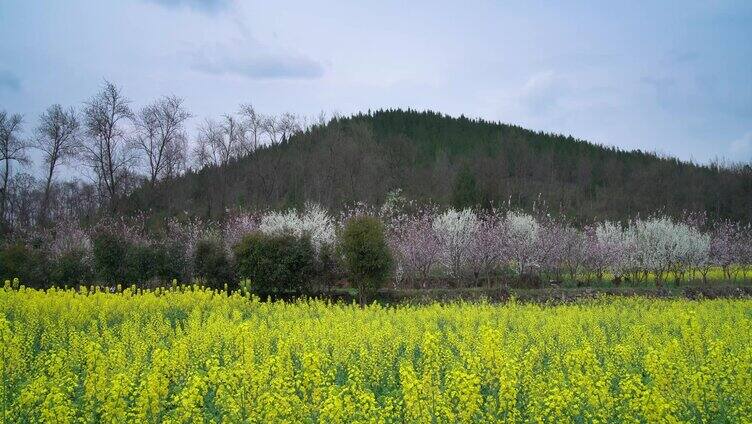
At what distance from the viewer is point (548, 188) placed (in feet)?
251

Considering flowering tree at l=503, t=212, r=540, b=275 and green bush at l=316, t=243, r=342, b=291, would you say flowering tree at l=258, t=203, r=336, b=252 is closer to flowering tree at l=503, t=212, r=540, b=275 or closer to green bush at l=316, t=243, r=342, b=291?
green bush at l=316, t=243, r=342, b=291

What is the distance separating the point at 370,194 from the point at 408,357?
4325 centimetres

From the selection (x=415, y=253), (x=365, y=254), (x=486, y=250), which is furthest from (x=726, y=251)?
(x=365, y=254)

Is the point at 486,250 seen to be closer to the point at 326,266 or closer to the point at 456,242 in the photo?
the point at 456,242

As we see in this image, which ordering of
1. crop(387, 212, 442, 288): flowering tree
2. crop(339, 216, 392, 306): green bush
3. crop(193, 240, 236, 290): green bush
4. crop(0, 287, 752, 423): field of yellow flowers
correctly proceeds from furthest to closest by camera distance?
crop(387, 212, 442, 288): flowering tree, crop(193, 240, 236, 290): green bush, crop(339, 216, 392, 306): green bush, crop(0, 287, 752, 423): field of yellow flowers

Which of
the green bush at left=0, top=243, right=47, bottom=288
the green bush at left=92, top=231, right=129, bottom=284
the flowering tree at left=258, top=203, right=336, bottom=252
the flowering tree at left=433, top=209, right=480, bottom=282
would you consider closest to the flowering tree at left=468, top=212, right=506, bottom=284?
the flowering tree at left=433, top=209, right=480, bottom=282

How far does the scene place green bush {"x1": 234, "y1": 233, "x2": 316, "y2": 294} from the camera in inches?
1010

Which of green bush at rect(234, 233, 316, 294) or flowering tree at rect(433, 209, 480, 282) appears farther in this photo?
flowering tree at rect(433, 209, 480, 282)

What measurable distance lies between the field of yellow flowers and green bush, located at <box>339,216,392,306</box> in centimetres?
774

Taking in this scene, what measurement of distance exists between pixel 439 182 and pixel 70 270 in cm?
4419

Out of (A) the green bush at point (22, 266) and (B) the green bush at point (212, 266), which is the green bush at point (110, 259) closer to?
(A) the green bush at point (22, 266)

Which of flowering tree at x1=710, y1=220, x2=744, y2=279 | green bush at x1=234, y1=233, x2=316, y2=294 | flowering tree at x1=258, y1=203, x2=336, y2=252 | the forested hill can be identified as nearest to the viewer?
green bush at x1=234, y1=233, x2=316, y2=294

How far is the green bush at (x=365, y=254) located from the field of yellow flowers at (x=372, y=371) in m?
7.74

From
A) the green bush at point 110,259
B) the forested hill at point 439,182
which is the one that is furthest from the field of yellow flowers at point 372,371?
the forested hill at point 439,182
